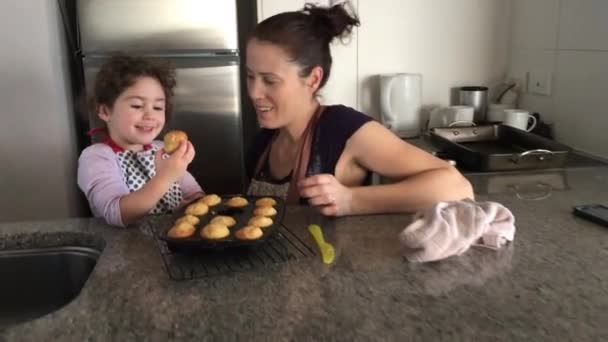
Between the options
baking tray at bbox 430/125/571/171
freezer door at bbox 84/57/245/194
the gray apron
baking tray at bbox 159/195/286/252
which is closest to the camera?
baking tray at bbox 159/195/286/252

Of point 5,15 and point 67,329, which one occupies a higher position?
point 5,15

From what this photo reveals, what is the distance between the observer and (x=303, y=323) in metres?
0.67

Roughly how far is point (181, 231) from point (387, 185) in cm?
45

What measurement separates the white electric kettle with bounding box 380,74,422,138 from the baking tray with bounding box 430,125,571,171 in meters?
0.26

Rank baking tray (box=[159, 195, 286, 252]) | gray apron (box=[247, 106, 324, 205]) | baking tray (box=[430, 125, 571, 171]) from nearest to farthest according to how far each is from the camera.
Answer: baking tray (box=[159, 195, 286, 252]) → gray apron (box=[247, 106, 324, 205]) → baking tray (box=[430, 125, 571, 171])

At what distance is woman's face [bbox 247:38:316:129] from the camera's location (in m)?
1.26

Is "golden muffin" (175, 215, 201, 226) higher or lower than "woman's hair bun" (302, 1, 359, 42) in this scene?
lower

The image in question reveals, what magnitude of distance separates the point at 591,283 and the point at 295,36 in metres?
0.81

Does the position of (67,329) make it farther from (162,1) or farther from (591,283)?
(162,1)

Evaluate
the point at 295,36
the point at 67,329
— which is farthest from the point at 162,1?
the point at 67,329

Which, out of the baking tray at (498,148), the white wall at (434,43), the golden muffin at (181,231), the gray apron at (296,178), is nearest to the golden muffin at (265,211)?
the golden muffin at (181,231)

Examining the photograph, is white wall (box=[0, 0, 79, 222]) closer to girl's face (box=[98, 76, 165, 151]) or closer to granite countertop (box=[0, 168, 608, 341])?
girl's face (box=[98, 76, 165, 151])

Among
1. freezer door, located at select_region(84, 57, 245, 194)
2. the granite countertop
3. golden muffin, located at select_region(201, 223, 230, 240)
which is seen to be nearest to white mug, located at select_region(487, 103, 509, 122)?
freezer door, located at select_region(84, 57, 245, 194)

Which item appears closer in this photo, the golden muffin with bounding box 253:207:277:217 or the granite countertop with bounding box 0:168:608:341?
the granite countertop with bounding box 0:168:608:341
